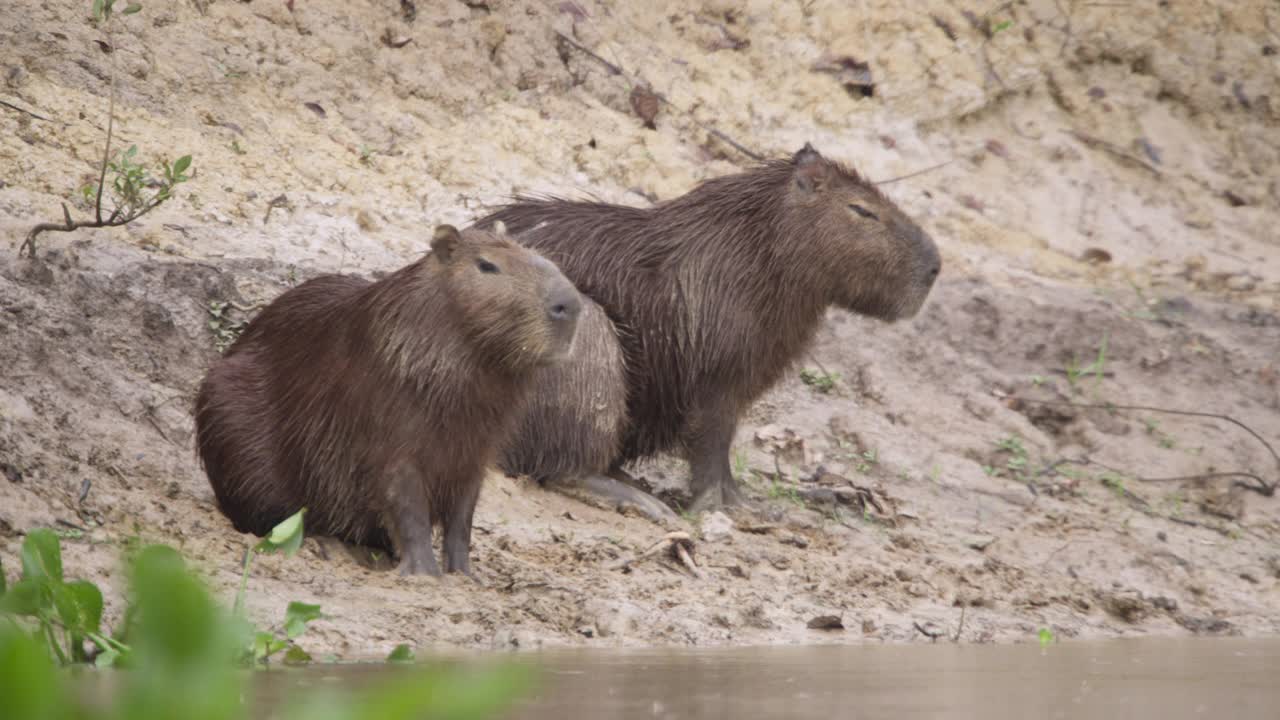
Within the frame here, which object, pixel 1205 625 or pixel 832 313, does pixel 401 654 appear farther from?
pixel 832 313

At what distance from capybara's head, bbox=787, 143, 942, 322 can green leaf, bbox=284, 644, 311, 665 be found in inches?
133

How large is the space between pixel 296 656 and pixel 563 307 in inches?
49.3

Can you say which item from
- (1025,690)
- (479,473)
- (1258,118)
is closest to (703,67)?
(1258,118)

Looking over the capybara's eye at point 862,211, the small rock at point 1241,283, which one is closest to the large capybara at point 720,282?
the capybara's eye at point 862,211

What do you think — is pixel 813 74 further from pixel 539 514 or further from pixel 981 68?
pixel 539 514

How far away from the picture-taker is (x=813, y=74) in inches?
384

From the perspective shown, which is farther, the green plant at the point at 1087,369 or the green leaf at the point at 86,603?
the green plant at the point at 1087,369

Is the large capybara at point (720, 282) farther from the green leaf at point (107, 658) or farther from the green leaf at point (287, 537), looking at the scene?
the green leaf at point (107, 658)

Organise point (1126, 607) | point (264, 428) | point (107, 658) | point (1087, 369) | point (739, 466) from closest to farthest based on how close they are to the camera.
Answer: point (107, 658) < point (264, 428) < point (1126, 607) < point (739, 466) < point (1087, 369)

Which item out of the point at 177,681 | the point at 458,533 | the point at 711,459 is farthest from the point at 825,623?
the point at 177,681

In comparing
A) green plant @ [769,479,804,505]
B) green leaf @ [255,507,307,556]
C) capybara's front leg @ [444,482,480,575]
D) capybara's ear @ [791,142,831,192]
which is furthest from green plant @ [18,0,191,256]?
green plant @ [769,479,804,505]

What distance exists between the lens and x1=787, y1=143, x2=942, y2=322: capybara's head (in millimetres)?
6508

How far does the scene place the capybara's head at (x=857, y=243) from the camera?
6508mm

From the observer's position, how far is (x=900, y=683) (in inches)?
140
